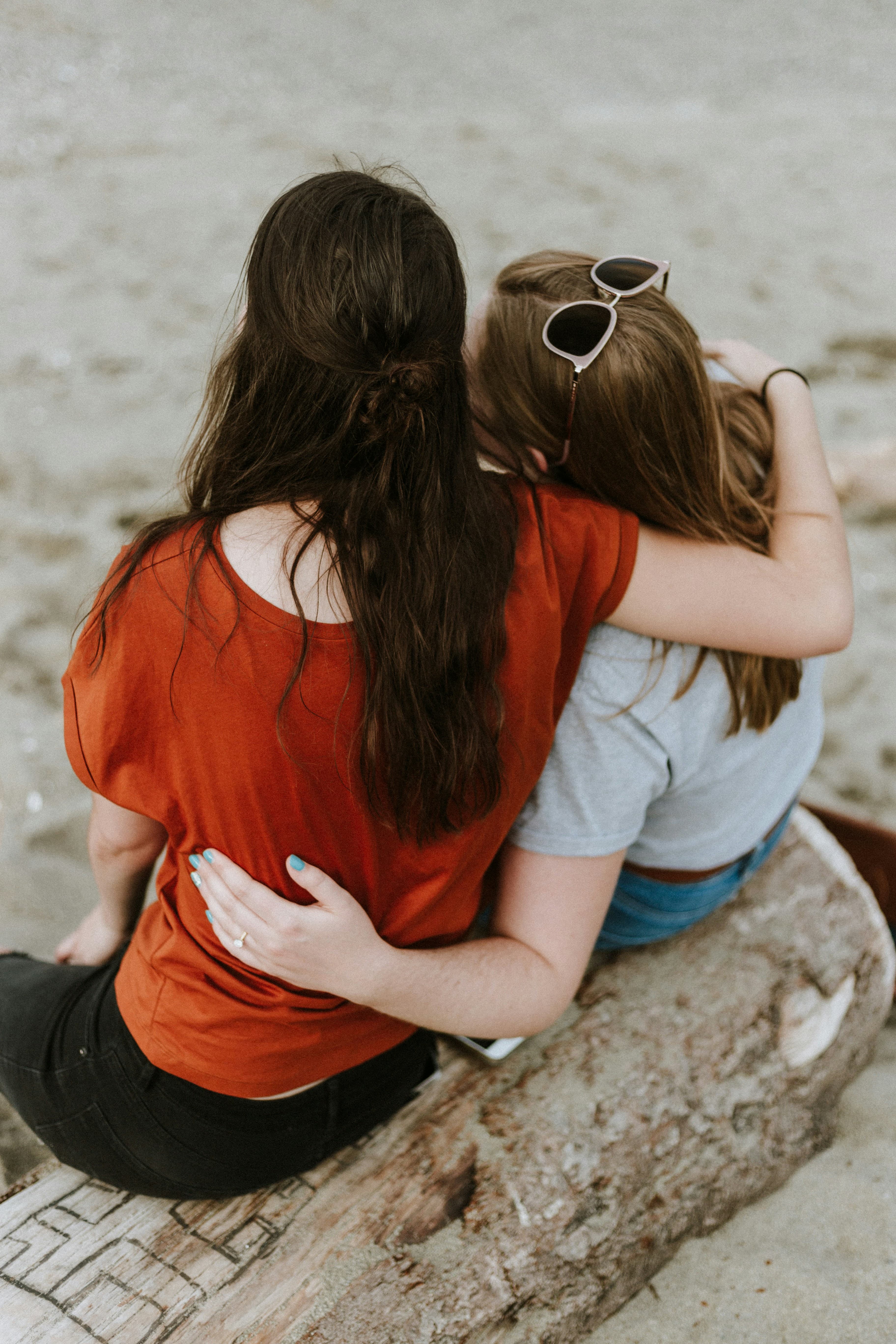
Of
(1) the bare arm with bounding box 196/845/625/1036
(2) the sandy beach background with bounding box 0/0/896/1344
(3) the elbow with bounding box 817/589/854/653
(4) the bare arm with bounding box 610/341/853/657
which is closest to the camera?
(1) the bare arm with bounding box 196/845/625/1036

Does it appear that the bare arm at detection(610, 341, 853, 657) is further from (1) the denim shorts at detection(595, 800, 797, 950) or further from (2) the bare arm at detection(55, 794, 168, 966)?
(2) the bare arm at detection(55, 794, 168, 966)

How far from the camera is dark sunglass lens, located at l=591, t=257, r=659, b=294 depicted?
1227 mm

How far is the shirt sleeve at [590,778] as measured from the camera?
127cm

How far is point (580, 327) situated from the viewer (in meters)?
1.18

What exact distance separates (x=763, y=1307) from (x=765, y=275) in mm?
3992

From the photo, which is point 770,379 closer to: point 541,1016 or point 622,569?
point 622,569

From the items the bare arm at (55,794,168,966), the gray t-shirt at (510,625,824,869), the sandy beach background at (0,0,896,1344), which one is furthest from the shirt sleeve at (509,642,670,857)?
the sandy beach background at (0,0,896,1344)

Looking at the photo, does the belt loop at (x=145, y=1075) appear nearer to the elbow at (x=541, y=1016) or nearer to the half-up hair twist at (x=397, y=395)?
the elbow at (x=541, y=1016)

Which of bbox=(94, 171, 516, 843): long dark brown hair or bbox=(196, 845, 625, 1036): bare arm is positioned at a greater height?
bbox=(94, 171, 516, 843): long dark brown hair

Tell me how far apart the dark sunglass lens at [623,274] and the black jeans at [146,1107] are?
1.07m

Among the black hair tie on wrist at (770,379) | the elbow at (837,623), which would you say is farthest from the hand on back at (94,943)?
the black hair tie on wrist at (770,379)

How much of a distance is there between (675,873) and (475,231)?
367cm

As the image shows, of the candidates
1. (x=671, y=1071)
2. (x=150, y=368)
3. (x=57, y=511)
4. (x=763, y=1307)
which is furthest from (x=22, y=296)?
(x=763, y=1307)

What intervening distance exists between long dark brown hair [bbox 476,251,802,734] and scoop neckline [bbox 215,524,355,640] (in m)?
0.41
